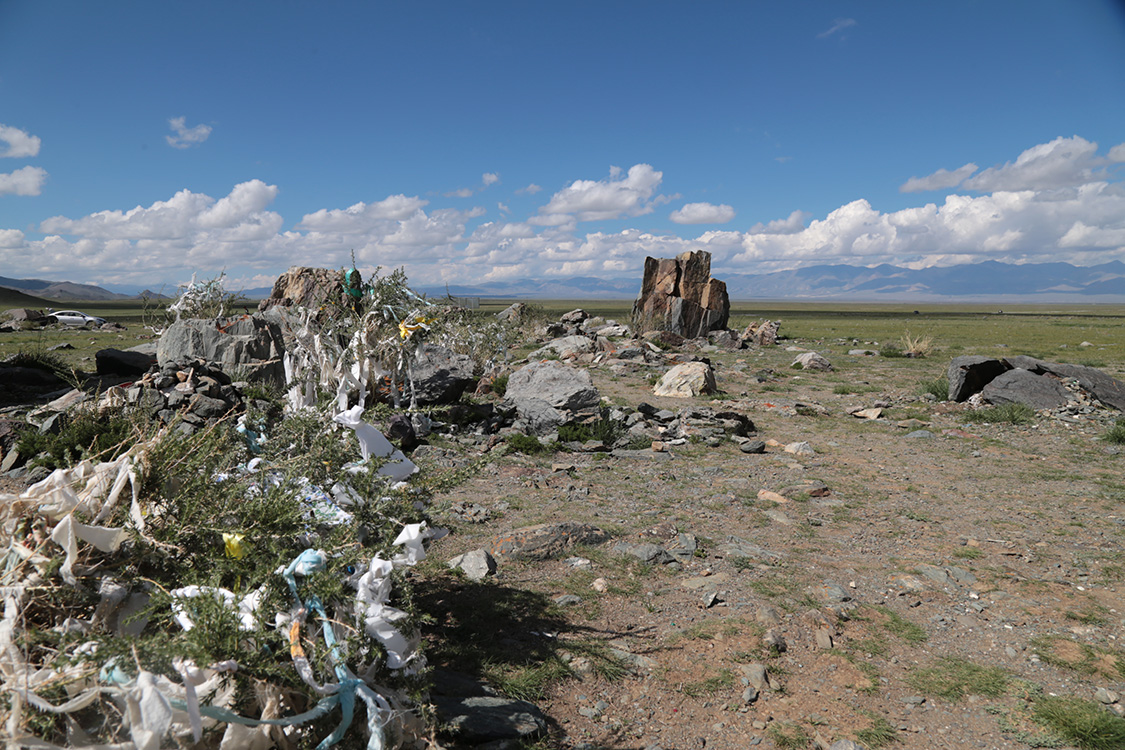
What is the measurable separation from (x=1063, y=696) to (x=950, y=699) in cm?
66

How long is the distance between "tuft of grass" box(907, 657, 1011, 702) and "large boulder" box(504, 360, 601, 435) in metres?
6.68

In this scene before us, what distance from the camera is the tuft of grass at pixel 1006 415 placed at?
1109 cm

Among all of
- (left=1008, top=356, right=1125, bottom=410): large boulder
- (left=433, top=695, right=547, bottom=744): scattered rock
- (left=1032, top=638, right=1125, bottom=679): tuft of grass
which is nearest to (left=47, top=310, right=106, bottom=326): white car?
(left=433, top=695, right=547, bottom=744): scattered rock

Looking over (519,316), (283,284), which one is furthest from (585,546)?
(519,316)

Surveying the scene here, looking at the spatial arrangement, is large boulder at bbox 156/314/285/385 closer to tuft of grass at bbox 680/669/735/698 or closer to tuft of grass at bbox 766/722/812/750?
tuft of grass at bbox 680/669/735/698

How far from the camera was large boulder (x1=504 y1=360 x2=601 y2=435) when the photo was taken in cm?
1004

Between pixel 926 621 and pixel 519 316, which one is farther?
pixel 519 316

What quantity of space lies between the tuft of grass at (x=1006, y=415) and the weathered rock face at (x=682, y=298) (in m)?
16.4

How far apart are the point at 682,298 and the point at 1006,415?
1837 centimetres

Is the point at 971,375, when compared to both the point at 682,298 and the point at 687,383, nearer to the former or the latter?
the point at 687,383

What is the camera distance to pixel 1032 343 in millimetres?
30578

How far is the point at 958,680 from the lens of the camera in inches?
144

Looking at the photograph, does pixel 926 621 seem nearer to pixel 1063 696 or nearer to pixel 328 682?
pixel 1063 696

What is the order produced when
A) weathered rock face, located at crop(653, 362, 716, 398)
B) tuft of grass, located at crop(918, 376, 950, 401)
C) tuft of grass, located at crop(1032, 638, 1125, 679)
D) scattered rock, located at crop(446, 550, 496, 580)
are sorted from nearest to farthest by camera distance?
tuft of grass, located at crop(1032, 638, 1125, 679) < scattered rock, located at crop(446, 550, 496, 580) < tuft of grass, located at crop(918, 376, 950, 401) < weathered rock face, located at crop(653, 362, 716, 398)
